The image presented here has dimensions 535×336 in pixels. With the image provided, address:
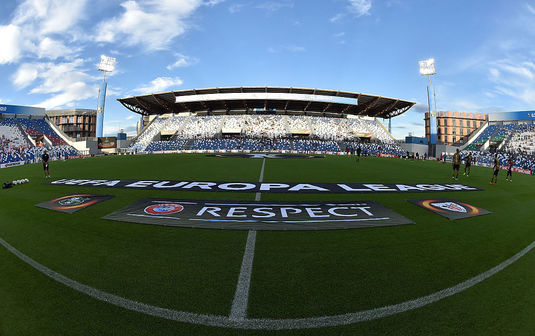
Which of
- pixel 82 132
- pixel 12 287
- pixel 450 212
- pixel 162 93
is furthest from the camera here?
pixel 82 132

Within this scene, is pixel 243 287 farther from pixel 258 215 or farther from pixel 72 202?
pixel 72 202

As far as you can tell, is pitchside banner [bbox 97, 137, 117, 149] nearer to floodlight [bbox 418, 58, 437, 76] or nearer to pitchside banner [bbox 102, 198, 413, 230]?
pitchside banner [bbox 102, 198, 413, 230]

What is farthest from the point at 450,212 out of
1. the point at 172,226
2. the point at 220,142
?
the point at 220,142

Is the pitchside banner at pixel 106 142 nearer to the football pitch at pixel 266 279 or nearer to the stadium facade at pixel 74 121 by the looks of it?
the stadium facade at pixel 74 121

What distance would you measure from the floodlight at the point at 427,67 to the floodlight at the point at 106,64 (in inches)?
2766

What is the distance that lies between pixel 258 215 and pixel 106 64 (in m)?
65.5

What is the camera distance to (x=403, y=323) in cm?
261

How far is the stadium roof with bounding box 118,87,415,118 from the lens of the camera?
2228 inches

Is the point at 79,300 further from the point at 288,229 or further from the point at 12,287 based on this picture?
the point at 288,229

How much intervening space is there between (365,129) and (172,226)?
211ft

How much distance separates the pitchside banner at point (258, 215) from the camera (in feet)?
18.9

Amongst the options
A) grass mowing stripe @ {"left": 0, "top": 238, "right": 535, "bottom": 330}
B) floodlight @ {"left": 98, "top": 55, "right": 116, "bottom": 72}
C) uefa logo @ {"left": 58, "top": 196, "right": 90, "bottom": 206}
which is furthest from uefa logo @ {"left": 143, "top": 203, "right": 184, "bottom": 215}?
floodlight @ {"left": 98, "top": 55, "right": 116, "bottom": 72}

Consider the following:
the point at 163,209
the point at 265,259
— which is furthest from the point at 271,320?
the point at 163,209

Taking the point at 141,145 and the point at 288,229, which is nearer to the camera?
the point at 288,229
